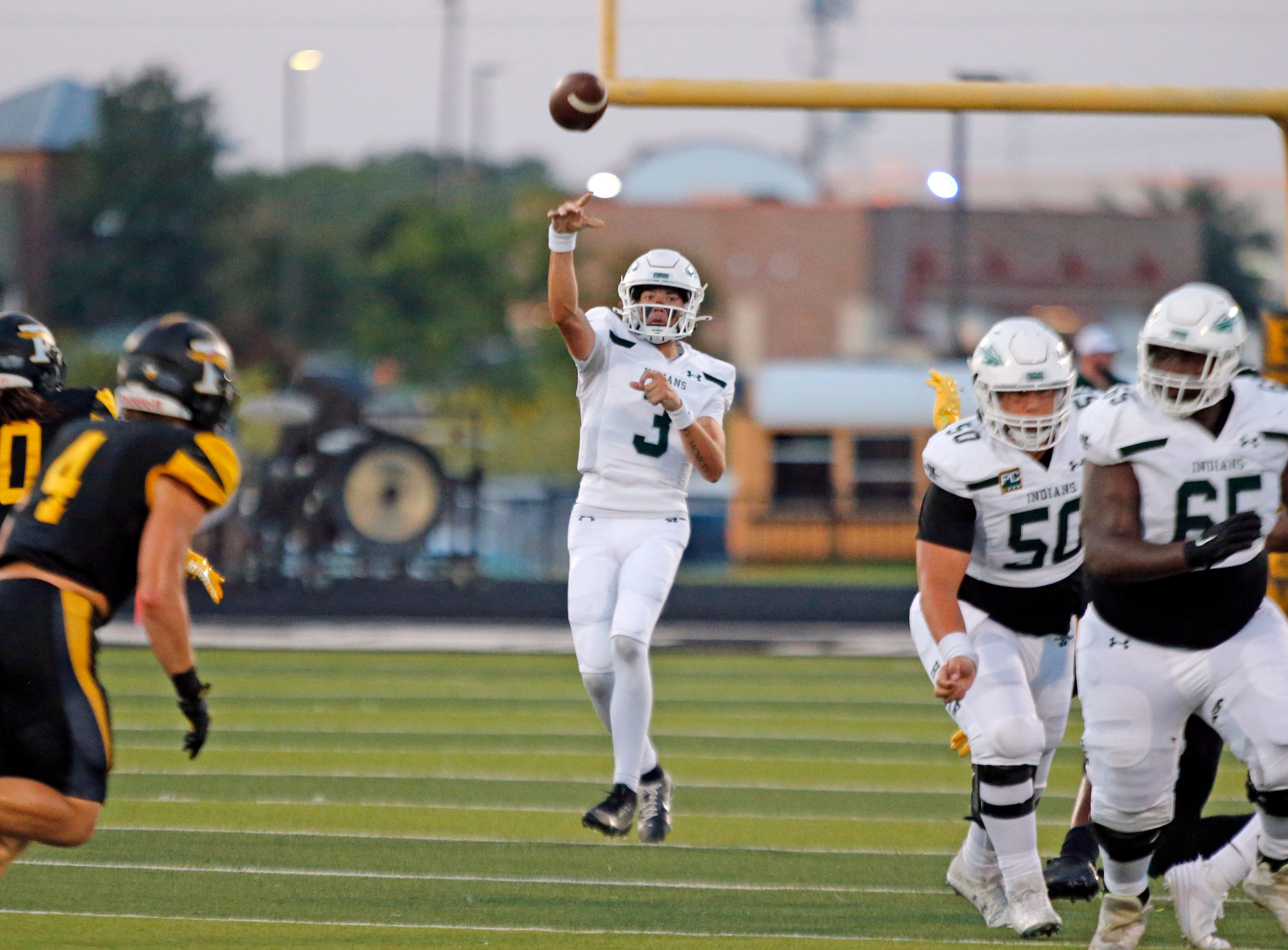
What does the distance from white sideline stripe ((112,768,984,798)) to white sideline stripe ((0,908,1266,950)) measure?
276 centimetres

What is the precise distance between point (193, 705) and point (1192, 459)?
2.55m

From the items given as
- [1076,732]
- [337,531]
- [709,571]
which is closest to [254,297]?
[709,571]

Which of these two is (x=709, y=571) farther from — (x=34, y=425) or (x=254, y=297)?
(x=254, y=297)

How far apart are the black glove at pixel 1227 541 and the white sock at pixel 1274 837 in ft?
2.64

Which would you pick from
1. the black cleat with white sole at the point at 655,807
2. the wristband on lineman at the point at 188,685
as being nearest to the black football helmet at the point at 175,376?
the wristband on lineman at the point at 188,685

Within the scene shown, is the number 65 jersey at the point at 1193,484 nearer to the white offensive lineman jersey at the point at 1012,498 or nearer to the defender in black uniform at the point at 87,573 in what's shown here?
the white offensive lineman jersey at the point at 1012,498

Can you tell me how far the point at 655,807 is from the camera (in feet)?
21.2

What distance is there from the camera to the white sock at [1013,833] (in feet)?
16.0

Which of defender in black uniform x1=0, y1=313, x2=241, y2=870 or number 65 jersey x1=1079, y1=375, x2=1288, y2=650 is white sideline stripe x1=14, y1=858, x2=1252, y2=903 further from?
defender in black uniform x1=0, y1=313, x2=241, y2=870

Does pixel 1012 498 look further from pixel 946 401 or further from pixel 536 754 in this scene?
pixel 536 754

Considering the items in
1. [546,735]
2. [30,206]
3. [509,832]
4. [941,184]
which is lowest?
[546,735]

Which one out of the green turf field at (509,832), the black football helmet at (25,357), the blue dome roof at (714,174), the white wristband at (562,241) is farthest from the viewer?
the blue dome roof at (714,174)

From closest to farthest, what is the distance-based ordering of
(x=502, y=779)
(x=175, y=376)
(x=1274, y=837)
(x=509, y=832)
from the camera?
(x=175, y=376) → (x=1274, y=837) → (x=509, y=832) → (x=502, y=779)

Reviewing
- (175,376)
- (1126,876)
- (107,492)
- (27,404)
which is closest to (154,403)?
(175,376)
